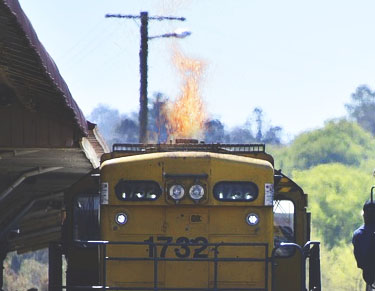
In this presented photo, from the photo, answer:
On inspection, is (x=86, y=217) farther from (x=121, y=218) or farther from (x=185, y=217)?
(x=185, y=217)

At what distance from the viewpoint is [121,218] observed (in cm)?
1631

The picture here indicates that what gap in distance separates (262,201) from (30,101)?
3.82 metres

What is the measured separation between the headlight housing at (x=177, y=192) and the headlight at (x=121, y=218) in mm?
647

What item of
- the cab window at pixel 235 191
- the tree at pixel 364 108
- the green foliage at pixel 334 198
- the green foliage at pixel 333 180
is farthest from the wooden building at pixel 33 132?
the tree at pixel 364 108

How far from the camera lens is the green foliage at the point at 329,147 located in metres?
74.4

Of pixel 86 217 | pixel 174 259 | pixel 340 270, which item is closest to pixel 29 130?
pixel 86 217

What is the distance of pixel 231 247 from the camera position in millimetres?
16422

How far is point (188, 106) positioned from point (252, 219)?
1830cm

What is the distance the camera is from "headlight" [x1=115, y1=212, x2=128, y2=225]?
16.3 m

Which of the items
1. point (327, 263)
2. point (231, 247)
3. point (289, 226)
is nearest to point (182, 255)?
point (231, 247)

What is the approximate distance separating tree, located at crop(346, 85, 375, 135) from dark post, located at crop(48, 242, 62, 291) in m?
72.0

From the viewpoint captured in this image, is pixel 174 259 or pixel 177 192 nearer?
pixel 174 259

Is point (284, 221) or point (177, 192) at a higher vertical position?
point (177, 192)

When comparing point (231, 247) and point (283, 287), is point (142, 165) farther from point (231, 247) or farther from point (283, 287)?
point (283, 287)
